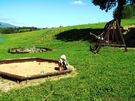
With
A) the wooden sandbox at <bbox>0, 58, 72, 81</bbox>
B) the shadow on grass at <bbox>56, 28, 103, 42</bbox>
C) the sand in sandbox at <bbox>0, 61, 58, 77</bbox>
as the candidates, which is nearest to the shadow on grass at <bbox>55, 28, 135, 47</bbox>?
the shadow on grass at <bbox>56, 28, 103, 42</bbox>

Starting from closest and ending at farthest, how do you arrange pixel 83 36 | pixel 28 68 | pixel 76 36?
1. pixel 28 68
2. pixel 83 36
3. pixel 76 36

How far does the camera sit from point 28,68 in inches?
843

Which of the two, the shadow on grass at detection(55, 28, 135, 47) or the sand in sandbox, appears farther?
the shadow on grass at detection(55, 28, 135, 47)

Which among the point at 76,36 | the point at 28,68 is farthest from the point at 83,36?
the point at 28,68

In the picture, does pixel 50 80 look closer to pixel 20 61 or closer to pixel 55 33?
pixel 20 61

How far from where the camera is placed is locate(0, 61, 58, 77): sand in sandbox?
65.9 feet

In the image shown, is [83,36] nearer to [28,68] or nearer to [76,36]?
[76,36]

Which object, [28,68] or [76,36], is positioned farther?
[76,36]

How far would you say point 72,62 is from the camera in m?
24.2

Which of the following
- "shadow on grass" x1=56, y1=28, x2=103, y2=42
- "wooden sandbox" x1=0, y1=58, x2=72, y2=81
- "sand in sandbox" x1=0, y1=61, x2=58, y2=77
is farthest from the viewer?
"shadow on grass" x1=56, y1=28, x2=103, y2=42

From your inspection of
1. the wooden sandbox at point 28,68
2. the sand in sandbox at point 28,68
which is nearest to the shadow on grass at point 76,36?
the wooden sandbox at point 28,68

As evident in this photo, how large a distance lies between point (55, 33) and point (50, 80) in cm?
3937

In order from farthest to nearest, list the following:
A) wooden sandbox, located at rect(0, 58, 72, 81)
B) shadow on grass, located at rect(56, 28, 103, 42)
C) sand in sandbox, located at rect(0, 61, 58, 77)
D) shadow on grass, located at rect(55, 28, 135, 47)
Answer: shadow on grass, located at rect(56, 28, 103, 42)
shadow on grass, located at rect(55, 28, 135, 47)
sand in sandbox, located at rect(0, 61, 58, 77)
wooden sandbox, located at rect(0, 58, 72, 81)

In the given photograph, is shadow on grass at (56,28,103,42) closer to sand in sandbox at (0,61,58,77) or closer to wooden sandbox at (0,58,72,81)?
wooden sandbox at (0,58,72,81)
